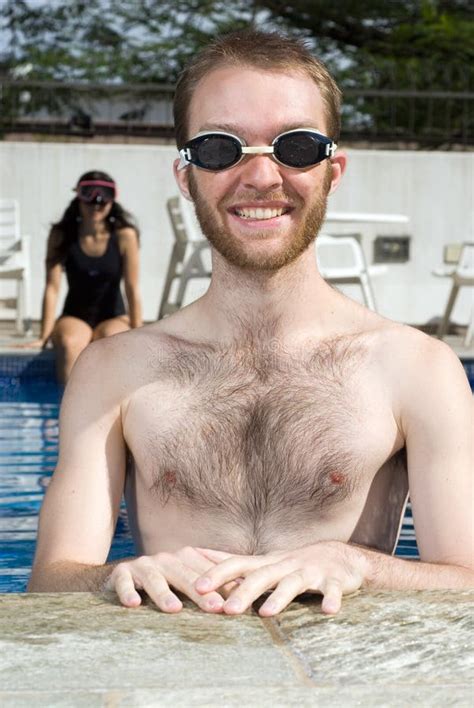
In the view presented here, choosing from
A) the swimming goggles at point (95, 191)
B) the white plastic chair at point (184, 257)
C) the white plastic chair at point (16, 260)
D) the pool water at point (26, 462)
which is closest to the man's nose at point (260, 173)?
the pool water at point (26, 462)

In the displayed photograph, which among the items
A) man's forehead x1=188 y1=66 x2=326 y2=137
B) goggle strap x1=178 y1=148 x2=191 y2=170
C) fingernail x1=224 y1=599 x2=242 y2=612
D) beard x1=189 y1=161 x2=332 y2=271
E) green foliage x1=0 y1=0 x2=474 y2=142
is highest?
green foliage x1=0 y1=0 x2=474 y2=142

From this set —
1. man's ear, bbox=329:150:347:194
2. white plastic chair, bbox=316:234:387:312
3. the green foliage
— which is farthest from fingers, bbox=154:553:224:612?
the green foliage

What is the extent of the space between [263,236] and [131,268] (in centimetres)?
572

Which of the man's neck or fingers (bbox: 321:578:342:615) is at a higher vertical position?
the man's neck

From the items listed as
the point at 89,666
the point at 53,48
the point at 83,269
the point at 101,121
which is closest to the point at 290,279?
the point at 89,666

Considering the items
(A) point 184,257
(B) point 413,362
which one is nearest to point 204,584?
(B) point 413,362

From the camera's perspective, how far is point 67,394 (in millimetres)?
2514

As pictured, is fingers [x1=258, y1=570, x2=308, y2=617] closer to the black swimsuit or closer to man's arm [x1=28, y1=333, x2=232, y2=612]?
man's arm [x1=28, y1=333, x2=232, y2=612]

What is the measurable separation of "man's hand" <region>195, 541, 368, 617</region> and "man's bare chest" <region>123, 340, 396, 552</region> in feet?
1.02

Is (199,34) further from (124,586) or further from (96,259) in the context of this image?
(124,586)

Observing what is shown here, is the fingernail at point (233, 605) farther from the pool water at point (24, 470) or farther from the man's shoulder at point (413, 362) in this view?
the pool water at point (24, 470)

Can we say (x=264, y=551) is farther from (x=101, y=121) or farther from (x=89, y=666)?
(x=101, y=121)

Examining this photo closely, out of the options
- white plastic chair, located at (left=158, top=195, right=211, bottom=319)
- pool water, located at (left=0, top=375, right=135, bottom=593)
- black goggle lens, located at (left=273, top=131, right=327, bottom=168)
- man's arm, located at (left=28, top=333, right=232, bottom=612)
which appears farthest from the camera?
white plastic chair, located at (left=158, top=195, right=211, bottom=319)

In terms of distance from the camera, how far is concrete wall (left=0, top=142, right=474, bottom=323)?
1220cm
